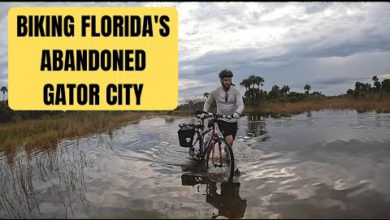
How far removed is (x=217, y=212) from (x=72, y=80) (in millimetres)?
8165

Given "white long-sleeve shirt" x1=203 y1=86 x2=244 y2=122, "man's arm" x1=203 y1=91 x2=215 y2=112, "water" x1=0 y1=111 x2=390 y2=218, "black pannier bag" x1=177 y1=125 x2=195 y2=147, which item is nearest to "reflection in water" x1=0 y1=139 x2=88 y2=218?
"water" x1=0 y1=111 x2=390 y2=218

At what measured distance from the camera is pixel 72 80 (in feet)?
39.5

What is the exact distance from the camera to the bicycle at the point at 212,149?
7.46 m

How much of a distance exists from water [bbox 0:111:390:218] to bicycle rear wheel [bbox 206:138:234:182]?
1.05ft

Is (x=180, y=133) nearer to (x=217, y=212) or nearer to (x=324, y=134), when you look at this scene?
(x=217, y=212)

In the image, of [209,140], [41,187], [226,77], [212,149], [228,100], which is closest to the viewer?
[41,187]

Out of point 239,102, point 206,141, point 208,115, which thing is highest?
point 239,102

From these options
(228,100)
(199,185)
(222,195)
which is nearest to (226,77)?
(228,100)

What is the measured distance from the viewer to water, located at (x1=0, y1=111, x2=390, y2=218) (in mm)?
5633

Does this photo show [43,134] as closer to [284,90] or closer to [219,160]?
[219,160]

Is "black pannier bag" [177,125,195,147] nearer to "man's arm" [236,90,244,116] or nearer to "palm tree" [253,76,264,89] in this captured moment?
"man's arm" [236,90,244,116]

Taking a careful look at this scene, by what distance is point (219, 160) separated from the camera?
7.88m

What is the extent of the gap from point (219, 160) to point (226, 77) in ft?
5.85

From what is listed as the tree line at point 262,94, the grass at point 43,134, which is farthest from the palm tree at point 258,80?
the grass at point 43,134
